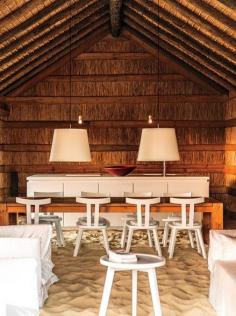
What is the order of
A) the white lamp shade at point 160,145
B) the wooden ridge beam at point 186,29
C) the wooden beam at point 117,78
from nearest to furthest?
the white lamp shade at point 160,145 → the wooden ridge beam at point 186,29 → the wooden beam at point 117,78

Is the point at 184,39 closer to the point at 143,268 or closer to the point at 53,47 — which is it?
the point at 53,47

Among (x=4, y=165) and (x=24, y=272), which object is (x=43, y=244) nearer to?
(x=24, y=272)

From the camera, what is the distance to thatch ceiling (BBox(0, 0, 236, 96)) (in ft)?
20.8

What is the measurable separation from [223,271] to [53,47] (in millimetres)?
5730

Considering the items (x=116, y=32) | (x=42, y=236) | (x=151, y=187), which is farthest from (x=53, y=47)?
(x=42, y=236)

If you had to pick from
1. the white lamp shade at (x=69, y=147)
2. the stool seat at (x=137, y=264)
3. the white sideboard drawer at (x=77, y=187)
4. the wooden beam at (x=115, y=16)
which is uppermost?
the wooden beam at (x=115, y=16)

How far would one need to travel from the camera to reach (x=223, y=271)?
4.20 metres

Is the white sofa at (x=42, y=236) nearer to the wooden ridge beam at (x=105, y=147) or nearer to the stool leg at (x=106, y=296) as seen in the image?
the stool leg at (x=106, y=296)

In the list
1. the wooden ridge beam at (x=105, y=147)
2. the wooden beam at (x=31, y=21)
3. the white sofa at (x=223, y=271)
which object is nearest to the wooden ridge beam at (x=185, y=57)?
the wooden ridge beam at (x=105, y=147)

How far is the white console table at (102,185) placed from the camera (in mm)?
9078

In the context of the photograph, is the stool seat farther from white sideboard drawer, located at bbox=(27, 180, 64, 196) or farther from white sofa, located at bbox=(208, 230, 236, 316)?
white sideboard drawer, located at bbox=(27, 180, 64, 196)

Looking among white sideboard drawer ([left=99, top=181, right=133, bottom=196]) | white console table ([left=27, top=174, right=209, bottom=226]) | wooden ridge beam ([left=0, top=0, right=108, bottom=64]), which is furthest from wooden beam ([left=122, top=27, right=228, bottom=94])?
white sideboard drawer ([left=99, top=181, right=133, bottom=196])

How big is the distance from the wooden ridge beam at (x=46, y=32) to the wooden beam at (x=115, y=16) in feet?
0.67

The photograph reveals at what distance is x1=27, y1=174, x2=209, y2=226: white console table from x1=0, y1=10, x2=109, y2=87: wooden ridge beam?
1.93 metres
